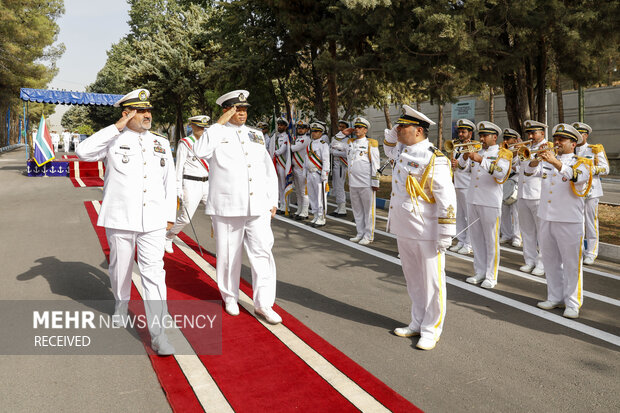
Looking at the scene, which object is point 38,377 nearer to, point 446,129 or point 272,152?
point 272,152

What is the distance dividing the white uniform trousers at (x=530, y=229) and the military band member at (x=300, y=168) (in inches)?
212

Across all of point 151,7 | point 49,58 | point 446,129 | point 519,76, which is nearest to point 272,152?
point 519,76

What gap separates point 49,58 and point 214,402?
2001 inches

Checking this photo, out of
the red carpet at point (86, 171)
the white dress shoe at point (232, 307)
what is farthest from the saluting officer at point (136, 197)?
the red carpet at point (86, 171)

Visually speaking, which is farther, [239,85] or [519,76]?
[239,85]

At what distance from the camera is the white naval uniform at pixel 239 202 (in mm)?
5121

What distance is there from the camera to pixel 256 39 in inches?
769

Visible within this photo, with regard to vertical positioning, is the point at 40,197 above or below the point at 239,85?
below

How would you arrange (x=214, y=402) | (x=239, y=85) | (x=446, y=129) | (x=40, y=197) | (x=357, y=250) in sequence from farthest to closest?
(x=446, y=129), (x=239, y=85), (x=40, y=197), (x=357, y=250), (x=214, y=402)

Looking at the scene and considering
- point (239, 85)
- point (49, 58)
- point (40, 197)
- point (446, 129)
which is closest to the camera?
point (40, 197)

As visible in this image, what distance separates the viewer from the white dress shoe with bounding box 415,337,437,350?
4445 millimetres

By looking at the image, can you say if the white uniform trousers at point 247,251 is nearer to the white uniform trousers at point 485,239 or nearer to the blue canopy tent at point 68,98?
the white uniform trousers at point 485,239

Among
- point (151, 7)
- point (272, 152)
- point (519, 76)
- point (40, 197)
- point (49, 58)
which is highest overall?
point (151, 7)

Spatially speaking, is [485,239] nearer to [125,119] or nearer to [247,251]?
[247,251]
